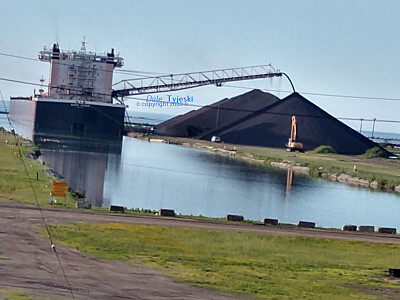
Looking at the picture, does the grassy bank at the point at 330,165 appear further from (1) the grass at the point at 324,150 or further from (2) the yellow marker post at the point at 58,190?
(2) the yellow marker post at the point at 58,190

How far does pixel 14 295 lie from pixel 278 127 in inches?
2893

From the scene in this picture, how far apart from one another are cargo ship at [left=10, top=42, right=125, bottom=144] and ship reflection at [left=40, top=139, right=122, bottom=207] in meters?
12.5

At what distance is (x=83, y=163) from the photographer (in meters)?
41.7

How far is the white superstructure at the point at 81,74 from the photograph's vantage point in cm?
7300

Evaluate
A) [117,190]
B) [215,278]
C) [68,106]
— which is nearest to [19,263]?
[215,278]

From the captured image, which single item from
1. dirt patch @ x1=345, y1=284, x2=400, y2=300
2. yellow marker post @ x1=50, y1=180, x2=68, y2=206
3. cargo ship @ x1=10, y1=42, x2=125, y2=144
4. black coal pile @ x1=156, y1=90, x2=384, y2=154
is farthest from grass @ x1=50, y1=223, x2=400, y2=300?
black coal pile @ x1=156, y1=90, x2=384, y2=154

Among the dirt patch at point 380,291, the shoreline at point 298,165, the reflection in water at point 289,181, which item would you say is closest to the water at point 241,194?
the reflection in water at point 289,181

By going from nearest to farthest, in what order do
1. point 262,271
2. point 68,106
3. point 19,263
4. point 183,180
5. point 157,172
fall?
point 19,263
point 262,271
point 183,180
point 157,172
point 68,106

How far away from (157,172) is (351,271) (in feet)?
85.2

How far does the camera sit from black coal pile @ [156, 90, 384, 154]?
8056 cm

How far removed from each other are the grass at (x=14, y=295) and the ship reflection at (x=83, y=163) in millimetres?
14702

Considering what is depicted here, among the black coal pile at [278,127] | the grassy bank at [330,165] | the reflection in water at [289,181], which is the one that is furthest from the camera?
Result: the black coal pile at [278,127]

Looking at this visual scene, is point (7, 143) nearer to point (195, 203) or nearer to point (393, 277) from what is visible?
point (195, 203)

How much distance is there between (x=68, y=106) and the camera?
72.0 m
